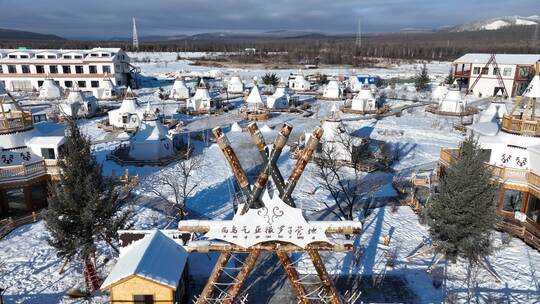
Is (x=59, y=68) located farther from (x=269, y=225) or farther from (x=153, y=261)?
(x=269, y=225)

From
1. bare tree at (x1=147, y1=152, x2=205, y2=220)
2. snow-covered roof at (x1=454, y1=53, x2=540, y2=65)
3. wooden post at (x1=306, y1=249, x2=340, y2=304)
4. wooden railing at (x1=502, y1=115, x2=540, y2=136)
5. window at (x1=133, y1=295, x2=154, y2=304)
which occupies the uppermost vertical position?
snow-covered roof at (x1=454, y1=53, x2=540, y2=65)

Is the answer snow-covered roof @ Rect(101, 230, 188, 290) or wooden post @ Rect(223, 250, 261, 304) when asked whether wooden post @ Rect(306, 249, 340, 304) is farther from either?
snow-covered roof @ Rect(101, 230, 188, 290)

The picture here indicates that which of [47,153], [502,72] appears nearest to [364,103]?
[502,72]

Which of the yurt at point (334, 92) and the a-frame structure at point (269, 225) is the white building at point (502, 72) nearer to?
the yurt at point (334, 92)

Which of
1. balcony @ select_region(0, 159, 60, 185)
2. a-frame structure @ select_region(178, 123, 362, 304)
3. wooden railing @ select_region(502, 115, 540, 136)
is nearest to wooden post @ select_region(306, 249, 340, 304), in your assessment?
a-frame structure @ select_region(178, 123, 362, 304)

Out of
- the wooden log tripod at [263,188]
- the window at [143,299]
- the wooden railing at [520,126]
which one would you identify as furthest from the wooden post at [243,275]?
the wooden railing at [520,126]

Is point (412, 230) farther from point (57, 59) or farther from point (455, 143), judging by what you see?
point (57, 59)

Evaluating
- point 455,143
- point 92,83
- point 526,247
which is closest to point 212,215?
point 526,247
